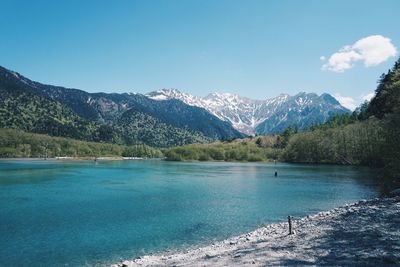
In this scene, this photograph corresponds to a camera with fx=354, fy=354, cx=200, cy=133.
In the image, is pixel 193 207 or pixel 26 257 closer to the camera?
pixel 26 257

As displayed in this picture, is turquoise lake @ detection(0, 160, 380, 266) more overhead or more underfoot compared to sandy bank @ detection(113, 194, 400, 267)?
more underfoot

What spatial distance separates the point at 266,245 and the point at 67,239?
24655mm

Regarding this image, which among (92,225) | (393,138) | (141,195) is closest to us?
(92,225)

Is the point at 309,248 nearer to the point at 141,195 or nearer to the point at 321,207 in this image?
the point at 321,207

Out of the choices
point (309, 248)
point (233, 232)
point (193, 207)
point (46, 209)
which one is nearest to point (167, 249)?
point (233, 232)

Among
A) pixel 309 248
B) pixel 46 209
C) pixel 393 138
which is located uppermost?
pixel 393 138

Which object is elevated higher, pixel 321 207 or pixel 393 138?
pixel 393 138

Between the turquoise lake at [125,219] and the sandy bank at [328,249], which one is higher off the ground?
the sandy bank at [328,249]

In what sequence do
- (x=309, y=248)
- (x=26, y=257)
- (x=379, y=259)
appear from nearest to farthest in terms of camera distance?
(x=379, y=259) → (x=309, y=248) → (x=26, y=257)

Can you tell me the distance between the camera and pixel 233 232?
148ft

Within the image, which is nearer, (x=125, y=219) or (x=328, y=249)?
(x=328, y=249)

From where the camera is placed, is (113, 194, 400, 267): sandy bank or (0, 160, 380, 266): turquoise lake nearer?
(113, 194, 400, 267): sandy bank

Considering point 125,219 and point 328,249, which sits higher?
point 328,249

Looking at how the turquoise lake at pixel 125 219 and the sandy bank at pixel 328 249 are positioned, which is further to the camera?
the turquoise lake at pixel 125 219
